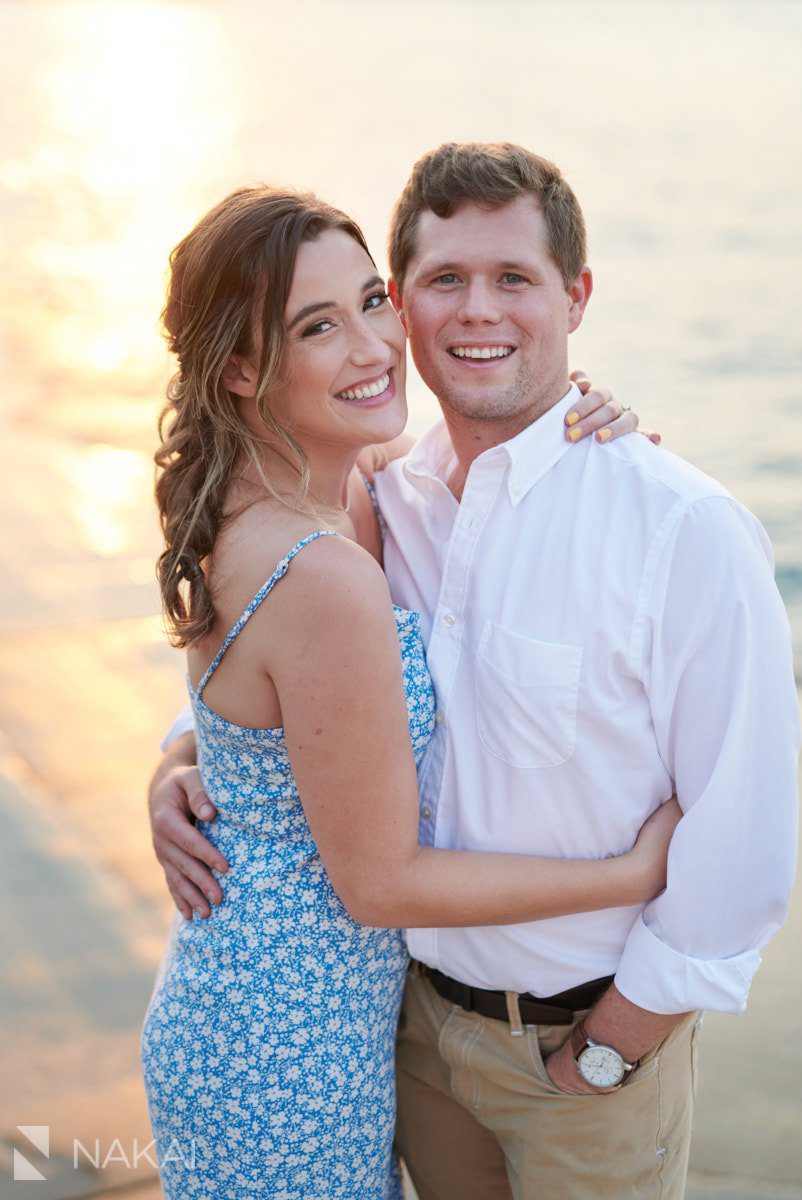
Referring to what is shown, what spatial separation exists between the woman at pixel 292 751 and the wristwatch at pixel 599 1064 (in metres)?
0.25

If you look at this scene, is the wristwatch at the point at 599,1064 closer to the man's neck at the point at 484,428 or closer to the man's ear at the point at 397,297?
the man's neck at the point at 484,428

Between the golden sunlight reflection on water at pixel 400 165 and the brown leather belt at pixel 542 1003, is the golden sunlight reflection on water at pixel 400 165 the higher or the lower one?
the higher one

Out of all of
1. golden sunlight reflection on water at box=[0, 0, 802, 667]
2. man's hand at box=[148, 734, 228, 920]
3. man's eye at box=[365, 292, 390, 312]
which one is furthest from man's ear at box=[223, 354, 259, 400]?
golden sunlight reflection on water at box=[0, 0, 802, 667]

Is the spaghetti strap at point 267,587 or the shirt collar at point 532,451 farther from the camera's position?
the shirt collar at point 532,451

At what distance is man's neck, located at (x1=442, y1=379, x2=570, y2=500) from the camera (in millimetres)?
2424

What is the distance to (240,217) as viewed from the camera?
87.0 inches

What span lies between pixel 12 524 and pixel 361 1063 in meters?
4.85

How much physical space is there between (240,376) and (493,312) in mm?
483

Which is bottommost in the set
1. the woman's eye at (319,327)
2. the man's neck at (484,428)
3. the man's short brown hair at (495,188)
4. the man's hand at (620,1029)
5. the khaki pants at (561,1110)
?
the khaki pants at (561,1110)

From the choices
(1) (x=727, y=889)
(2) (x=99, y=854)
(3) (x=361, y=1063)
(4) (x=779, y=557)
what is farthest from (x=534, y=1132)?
(4) (x=779, y=557)

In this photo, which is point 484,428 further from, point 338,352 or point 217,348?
point 217,348

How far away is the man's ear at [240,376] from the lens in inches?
90.0
